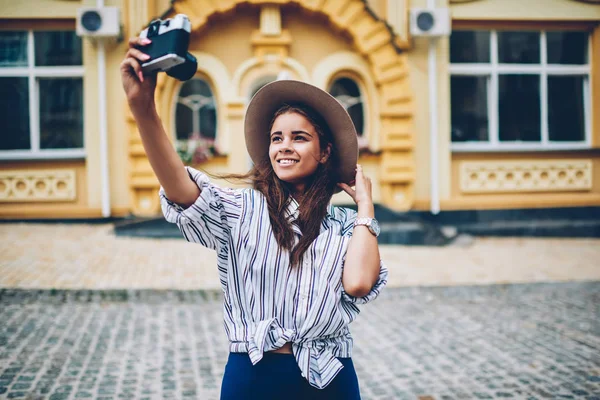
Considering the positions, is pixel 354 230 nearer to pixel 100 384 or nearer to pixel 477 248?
pixel 100 384

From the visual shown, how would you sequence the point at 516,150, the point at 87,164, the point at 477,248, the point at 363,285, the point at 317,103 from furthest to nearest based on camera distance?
the point at 516,150 → the point at 87,164 → the point at 477,248 → the point at 317,103 → the point at 363,285

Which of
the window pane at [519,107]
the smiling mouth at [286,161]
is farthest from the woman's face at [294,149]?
the window pane at [519,107]

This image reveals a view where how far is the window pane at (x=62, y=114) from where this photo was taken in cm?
1154

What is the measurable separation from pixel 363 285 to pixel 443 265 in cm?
732

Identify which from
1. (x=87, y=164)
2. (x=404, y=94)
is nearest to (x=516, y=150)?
(x=404, y=94)

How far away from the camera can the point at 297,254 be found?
1712 mm

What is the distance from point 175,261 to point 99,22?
5.19 metres

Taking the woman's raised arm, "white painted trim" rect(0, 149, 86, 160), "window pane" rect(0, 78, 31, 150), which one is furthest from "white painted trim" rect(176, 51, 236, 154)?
the woman's raised arm

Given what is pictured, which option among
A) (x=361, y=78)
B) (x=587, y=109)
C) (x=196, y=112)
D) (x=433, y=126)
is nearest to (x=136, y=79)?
(x=196, y=112)

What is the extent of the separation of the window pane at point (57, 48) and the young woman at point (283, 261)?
35.8 ft

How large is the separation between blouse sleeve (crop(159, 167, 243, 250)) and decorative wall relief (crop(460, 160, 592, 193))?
35.2 ft

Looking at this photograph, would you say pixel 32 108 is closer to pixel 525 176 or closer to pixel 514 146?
pixel 514 146

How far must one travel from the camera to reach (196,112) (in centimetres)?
1181

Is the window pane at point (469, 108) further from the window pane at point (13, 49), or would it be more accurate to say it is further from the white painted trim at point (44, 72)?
the window pane at point (13, 49)
